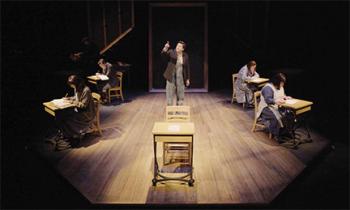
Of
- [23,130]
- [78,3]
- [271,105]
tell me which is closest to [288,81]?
[271,105]

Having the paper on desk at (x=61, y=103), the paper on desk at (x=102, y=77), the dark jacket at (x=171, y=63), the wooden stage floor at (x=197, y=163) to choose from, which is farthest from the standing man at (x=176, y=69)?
the paper on desk at (x=61, y=103)

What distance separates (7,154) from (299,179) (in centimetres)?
462

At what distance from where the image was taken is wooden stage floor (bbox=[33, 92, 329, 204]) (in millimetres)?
4418

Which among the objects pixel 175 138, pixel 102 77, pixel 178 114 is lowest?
pixel 175 138

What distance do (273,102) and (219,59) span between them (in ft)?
16.8

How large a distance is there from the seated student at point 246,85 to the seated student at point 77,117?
3.83 metres

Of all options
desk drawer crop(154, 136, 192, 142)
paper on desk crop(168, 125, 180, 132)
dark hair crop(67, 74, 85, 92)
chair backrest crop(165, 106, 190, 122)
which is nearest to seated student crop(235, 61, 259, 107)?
chair backrest crop(165, 106, 190, 122)

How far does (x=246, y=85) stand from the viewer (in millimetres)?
8602

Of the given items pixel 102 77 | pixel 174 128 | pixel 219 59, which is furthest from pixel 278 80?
pixel 219 59

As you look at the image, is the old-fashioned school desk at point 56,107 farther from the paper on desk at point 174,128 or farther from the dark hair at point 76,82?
the paper on desk at point 174,128

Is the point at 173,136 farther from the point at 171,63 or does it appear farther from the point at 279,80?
the point at 171,63

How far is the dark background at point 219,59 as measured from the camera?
5359mm

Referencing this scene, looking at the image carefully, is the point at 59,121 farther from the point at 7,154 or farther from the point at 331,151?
the point at 331,151

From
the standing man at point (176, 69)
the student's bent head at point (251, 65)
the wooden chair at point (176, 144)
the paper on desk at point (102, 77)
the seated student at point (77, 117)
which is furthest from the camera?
the paper on desk at point (102, 77)
